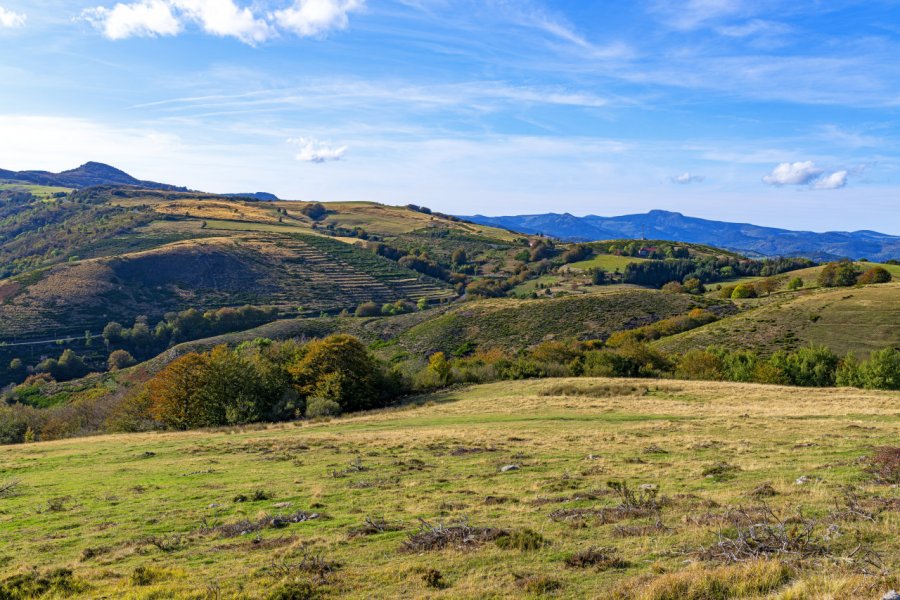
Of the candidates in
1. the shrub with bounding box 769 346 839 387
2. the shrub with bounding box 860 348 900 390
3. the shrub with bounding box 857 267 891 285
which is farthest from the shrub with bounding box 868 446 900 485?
the shrub with bounding box 857 267 891 285

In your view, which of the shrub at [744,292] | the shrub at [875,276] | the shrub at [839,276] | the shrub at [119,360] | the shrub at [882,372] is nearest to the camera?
the shrub at [882,372]

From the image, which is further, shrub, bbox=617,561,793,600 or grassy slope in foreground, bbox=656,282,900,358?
grassy slope in foreground, bbox=656,282,900,358

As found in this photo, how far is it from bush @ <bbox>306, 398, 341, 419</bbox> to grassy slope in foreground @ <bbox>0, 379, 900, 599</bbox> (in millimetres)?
11184

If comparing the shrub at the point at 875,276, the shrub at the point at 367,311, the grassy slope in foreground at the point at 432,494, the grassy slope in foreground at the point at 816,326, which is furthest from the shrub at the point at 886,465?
the shrub at the point at 875,276

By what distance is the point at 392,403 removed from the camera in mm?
54094

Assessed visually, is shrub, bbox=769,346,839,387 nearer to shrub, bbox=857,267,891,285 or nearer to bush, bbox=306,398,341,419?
bush, bbox=306,398,341,419

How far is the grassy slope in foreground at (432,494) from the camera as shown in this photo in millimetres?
10281

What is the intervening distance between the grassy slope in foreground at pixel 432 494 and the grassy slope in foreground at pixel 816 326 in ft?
144

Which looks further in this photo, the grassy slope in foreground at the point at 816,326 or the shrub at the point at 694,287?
the shrub at the point at 694,287

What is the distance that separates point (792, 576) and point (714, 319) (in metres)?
97.5

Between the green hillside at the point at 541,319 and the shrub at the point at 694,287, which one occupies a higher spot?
the shrub at the point at 694,287

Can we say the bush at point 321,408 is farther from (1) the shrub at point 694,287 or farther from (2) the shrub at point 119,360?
(1) the shrub at point 694,287

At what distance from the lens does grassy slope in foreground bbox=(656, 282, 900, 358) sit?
2943 inches

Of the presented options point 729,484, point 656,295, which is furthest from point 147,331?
point 729,484
